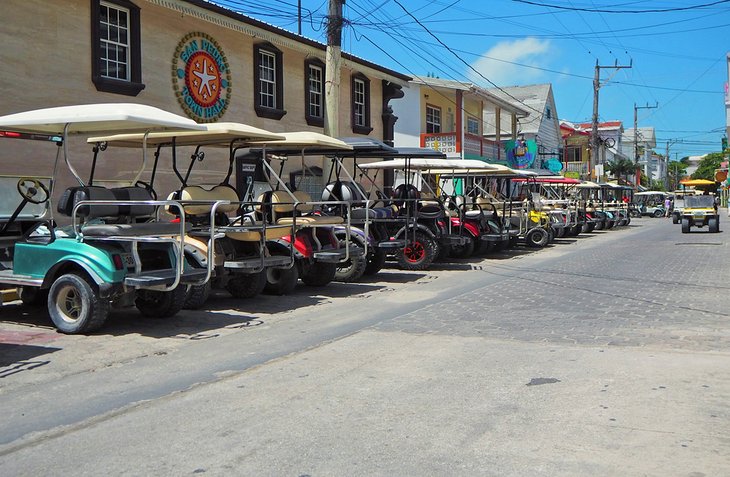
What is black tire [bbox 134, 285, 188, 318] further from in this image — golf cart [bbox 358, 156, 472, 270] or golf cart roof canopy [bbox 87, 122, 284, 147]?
golf cart [bbox 358, 156, 472, 270]

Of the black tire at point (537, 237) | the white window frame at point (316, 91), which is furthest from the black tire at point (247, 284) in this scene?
the black tire at point (537, 237)

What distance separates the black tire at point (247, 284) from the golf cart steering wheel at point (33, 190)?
9.22ft

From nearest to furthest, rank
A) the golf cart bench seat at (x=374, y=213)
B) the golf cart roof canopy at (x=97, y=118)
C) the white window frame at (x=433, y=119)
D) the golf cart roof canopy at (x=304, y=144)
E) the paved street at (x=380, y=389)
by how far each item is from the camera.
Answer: the paved street at (x=380, y=389) < the golf cart roof canopy at (x=97, y=118) < the golf cart roof canopy at (x=304, y=144) < the golf cart bench seat at (x=374, y=213) < the white window frame at (x=433, y=119)

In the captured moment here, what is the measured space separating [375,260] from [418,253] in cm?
151

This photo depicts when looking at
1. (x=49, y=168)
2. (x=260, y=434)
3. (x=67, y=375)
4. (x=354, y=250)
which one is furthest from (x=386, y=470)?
(x=49, y=168)

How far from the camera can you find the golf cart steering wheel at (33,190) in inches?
386

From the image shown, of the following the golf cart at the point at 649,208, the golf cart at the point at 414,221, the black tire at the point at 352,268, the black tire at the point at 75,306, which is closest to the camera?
the black tire at the point at 75,306

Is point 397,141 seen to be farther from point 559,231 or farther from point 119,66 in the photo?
point 119,66

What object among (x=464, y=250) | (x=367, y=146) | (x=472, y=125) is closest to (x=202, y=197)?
(x=367, y=146)

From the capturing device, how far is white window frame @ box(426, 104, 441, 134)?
109 ft

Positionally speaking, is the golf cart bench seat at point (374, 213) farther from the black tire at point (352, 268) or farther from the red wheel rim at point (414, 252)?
the red wheel rim at point (414, 252)

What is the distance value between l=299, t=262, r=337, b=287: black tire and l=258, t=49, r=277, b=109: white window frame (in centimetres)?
758

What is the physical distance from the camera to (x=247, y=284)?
1081cm

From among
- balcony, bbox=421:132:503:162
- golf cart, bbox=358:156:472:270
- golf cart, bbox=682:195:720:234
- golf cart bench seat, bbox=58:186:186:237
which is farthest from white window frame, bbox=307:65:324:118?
golf cart, bbox=682:195:720:234
